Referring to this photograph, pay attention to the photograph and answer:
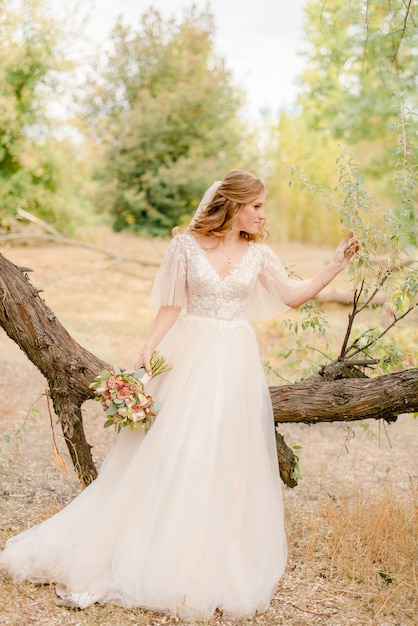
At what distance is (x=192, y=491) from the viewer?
304 centimetres

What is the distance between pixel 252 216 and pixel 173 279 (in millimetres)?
504

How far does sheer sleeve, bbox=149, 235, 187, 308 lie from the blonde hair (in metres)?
0.15

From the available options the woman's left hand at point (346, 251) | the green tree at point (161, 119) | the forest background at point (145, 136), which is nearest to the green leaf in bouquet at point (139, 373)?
the woman's left hand at point (346, 251)

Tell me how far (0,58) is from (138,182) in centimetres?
405

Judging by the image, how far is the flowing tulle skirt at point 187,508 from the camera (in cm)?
292

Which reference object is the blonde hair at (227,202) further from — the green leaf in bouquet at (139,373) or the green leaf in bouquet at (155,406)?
the green leaf in bouquet at (155,406)

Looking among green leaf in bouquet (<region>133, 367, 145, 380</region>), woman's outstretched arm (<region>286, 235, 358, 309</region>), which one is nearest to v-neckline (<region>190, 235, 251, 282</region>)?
woman's outstretched arm (<region>286, 235, 358, 309</region>)

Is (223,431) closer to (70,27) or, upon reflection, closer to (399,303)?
(399,303)

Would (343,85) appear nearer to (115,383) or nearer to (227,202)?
(227,202)

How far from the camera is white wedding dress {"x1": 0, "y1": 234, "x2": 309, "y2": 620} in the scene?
293 cm

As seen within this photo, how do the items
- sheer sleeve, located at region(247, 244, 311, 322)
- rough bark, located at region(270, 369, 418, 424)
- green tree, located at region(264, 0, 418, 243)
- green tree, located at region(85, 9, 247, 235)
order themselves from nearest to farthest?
rough bark, located at region(270, 369, 418, 424) < sheer sleeve, located at region(247, 244, 311, 322) < green tree, located at region(85, 9, 247, 235) < green tree, located at region(264, 0, 418, 243)

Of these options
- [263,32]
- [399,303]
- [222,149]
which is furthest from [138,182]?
[399,303]

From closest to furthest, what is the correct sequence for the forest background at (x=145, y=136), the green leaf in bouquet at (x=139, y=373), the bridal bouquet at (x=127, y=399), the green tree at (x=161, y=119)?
the bridal bouquet at (x=127, y=399)
the green leaf in bouquet at (x=139, y=373)
the forest background at (x=145, y=136)
the green tree at (x=161, y=119)

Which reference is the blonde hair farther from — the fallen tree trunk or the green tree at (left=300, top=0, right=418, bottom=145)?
the green tree at (left=300, top=0, right=418, bottom=145)
